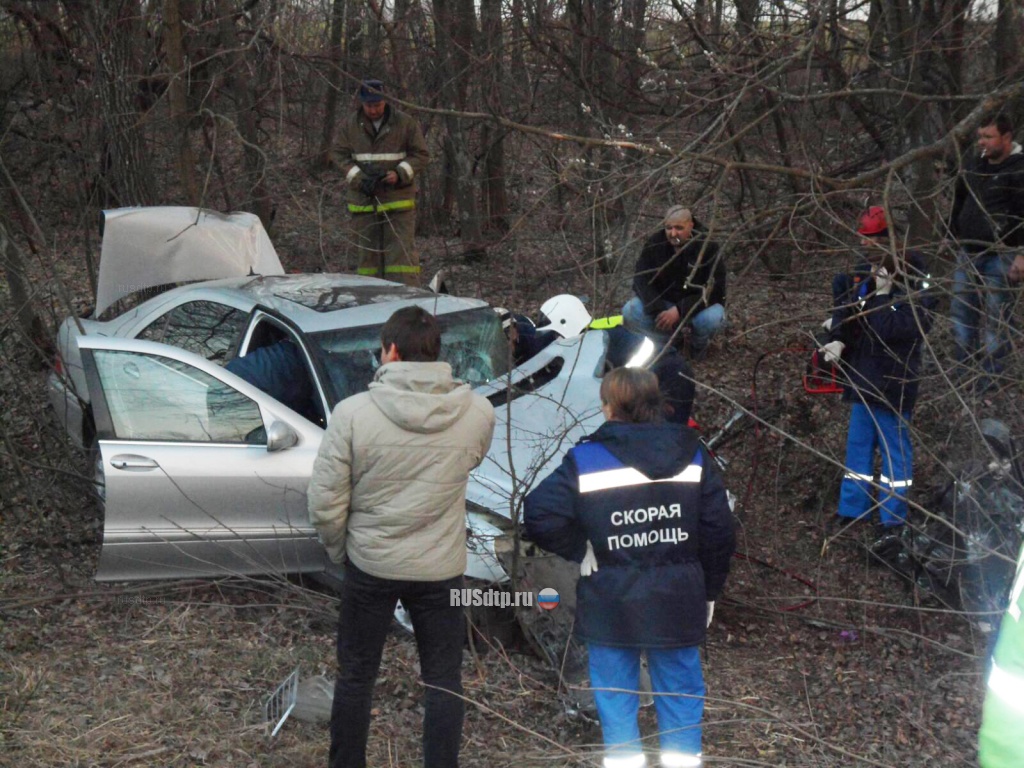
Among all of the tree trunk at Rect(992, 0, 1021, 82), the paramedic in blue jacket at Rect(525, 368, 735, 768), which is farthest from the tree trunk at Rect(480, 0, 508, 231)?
the paramedic in blue jacket at Rect(525, 368, 735, 768)

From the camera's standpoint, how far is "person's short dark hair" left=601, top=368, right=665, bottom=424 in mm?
3617

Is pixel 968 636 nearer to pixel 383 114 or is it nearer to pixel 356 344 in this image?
pixel 356 344

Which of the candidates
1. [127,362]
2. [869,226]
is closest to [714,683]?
[869,226]

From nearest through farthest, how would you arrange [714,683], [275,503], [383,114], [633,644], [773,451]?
[633,644]
[714,683]
[275,503]
[773,451]
[383,114]

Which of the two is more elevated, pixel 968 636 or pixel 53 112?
pixel 53 112

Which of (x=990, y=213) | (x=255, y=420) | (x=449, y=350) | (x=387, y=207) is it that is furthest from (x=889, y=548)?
(x=387, y=207)

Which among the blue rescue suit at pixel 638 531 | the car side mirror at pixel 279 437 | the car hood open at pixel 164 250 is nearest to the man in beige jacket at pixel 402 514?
the blue rescue suit at pixel 638 531

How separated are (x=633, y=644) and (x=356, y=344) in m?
2.80

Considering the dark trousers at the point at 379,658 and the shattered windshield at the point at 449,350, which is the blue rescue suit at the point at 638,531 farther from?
the shattered windshield at the point at 449,350

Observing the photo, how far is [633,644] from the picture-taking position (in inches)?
142

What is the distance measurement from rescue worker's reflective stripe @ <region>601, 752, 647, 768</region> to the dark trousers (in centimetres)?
53

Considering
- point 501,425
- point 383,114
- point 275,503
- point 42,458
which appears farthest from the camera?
point 383,114

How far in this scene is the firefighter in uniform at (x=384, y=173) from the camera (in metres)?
8.45

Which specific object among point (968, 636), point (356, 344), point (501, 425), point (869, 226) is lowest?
point (968, 636)
